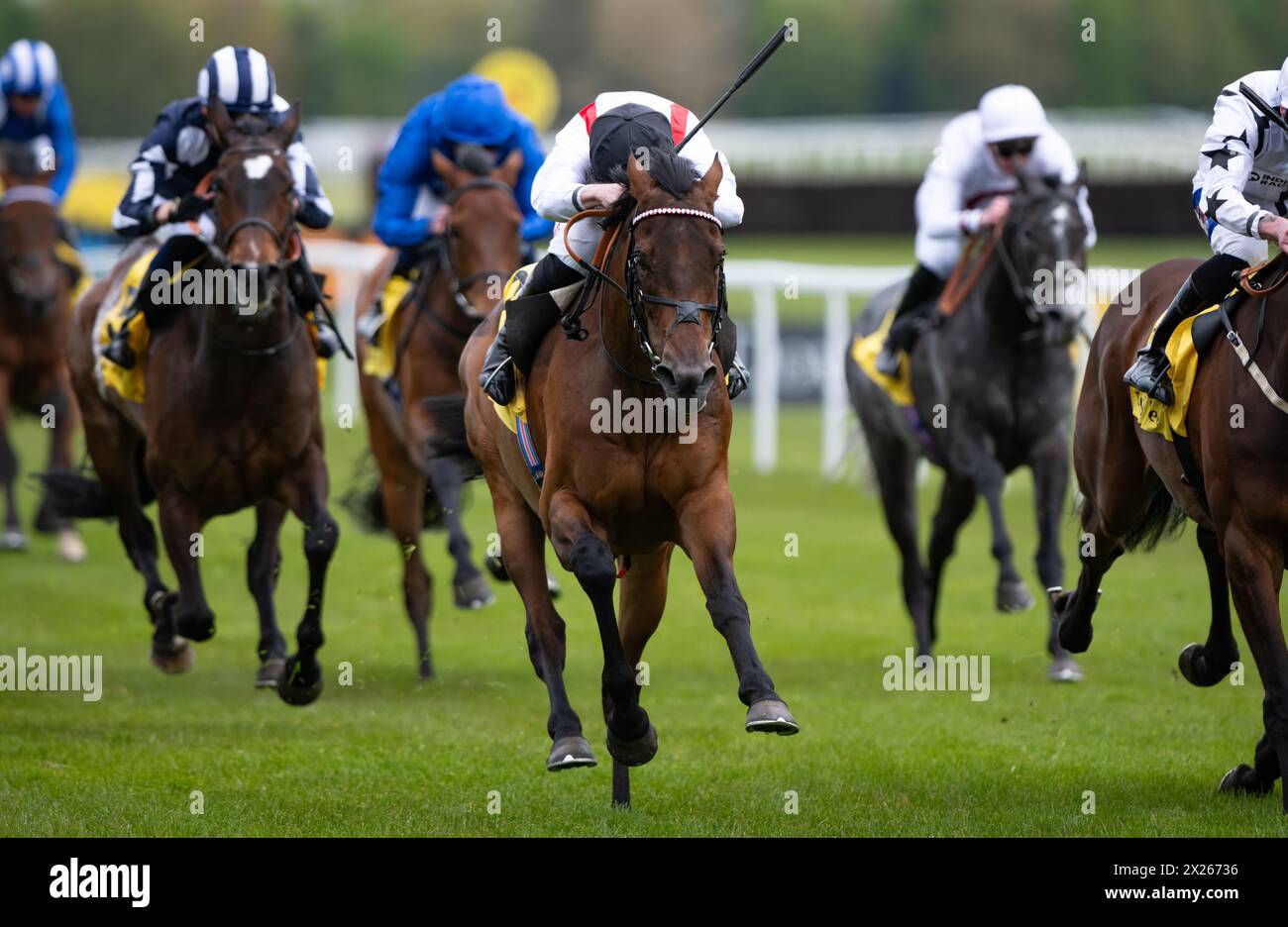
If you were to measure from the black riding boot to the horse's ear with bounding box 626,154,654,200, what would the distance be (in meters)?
4.79

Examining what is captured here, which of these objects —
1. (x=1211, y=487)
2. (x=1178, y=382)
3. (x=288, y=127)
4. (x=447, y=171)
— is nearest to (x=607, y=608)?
(x=1211, y=487)

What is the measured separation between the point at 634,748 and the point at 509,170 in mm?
4272

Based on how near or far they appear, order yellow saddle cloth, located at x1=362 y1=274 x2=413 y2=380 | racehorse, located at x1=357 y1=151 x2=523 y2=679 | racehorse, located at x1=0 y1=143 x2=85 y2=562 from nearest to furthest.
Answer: racehorse, located at x1=357 y1=151 x2=523 y2=679
yellow saddle cloth, located at x1=362 y1=274 x2=413 y2=380
racehorse, located at x1=0 y1=143 x2=85 y2=562

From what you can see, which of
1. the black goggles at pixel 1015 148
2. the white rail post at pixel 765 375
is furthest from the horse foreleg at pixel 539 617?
the white rail post at pixel 765 375

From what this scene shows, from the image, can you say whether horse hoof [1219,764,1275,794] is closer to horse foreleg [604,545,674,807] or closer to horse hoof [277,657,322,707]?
horse foreleg [604,545,674,807]

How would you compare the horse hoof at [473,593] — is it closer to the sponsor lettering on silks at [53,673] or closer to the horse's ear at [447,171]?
the sponsor lettering on silks at [53,673]

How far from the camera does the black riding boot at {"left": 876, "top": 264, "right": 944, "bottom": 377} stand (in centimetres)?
997

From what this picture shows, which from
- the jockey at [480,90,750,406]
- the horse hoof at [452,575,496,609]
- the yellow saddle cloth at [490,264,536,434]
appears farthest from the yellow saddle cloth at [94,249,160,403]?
the jockey at [480,90,750,406]

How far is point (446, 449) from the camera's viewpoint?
6.98m

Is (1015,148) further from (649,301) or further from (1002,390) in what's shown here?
(649,301)

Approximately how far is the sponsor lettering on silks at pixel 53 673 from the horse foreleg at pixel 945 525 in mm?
3991

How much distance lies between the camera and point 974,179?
9898 millimetres
